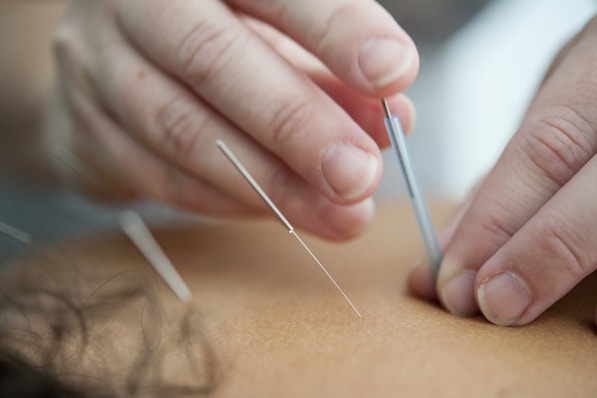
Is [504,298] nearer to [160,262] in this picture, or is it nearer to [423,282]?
[423,282]

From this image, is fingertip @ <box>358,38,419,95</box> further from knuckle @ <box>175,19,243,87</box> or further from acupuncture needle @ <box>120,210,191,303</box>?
acupuncture needle @ <box>120,210,191,303</box>

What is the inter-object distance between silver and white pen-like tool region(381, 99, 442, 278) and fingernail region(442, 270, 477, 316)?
6 cm

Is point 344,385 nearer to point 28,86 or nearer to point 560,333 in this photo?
point 560,333

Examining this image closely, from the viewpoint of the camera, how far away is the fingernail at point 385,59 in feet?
2.45

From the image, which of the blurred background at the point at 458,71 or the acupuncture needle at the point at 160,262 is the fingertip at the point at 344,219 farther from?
the blurred background at the point at 458,71

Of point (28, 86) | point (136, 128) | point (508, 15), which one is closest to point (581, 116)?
point (136, 128)

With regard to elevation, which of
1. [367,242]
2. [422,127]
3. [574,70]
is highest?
[574,70]

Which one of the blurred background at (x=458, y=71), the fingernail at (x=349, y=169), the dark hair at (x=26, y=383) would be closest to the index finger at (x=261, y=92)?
the fingernail at (x=349, y=169)

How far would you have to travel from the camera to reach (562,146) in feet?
2.33

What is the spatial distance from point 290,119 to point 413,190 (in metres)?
0.20

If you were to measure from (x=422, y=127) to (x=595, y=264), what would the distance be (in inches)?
52.3

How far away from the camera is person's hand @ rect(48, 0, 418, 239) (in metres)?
0.79

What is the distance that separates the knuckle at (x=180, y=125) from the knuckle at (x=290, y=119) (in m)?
0.16

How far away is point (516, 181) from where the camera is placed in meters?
0.73
